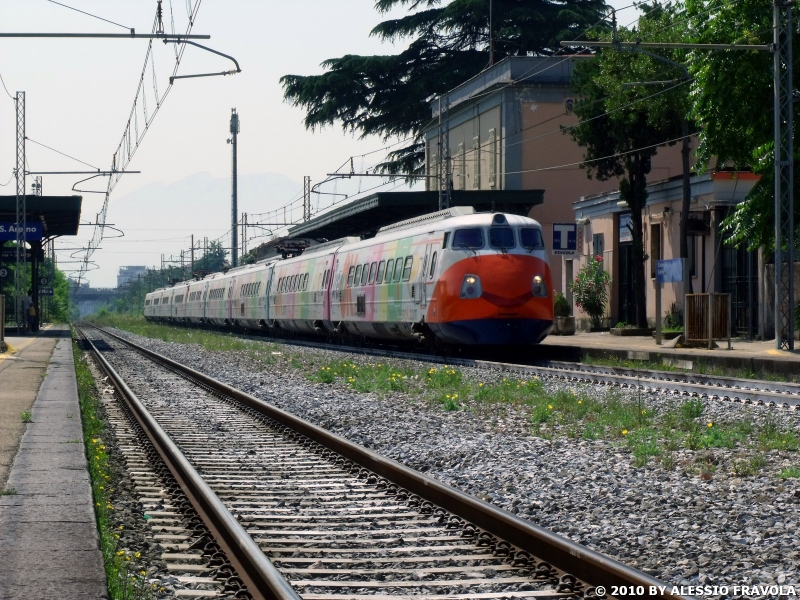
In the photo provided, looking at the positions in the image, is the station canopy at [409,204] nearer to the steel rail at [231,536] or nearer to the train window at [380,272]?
the train window at [380,272]

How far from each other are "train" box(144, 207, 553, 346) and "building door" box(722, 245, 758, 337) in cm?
716

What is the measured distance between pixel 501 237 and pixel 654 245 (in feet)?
41.6

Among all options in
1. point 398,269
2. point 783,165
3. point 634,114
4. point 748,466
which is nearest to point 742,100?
point 783,165

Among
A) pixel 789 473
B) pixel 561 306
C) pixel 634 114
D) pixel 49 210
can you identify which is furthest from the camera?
pixel 49 210

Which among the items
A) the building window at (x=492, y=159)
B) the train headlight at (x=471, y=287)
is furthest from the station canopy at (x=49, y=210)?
the train headlight at (x=471, y=287)

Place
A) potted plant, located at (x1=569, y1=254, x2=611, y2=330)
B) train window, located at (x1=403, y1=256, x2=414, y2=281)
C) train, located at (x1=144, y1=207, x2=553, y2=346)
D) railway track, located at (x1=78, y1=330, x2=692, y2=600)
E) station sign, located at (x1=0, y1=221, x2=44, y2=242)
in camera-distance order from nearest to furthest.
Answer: railway track, located at (x1=78, y1=330, x2=692, y2=600) < train, located at (x1=144, y1=207, x2=553, y2=346) < train window, located at (x1=403, y1=256, x2=414, y2=281) < potted plant, located at (x1=569, y1=254, x2=611, y2=330) < station sign, located at (x1=0, y1=221, x2=44, y2=242)

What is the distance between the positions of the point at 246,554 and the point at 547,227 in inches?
1722

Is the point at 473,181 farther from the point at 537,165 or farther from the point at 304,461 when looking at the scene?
the point at 304,461

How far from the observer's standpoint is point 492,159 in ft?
164

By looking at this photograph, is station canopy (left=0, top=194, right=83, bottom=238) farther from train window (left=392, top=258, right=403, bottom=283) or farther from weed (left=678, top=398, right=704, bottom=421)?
weed (left=678, top=398, right=704, bottom=421)

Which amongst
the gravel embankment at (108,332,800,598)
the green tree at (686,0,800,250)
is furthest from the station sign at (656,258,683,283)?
the gravel embankment at (108,332,800,598)

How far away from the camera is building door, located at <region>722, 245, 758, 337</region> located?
28703 millimetres

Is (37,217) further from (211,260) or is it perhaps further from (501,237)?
(211,260)

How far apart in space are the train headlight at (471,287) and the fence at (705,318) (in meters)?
4.47
